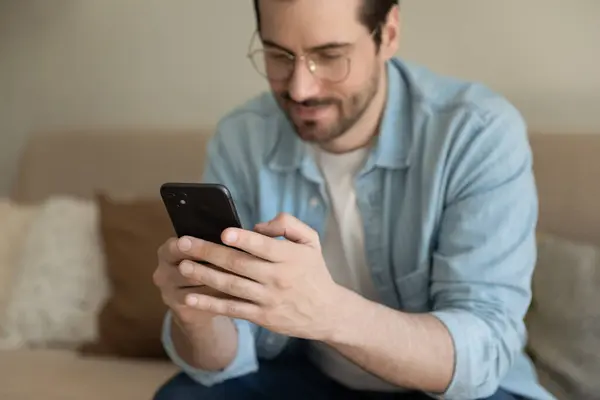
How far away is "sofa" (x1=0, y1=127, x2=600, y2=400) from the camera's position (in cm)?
125

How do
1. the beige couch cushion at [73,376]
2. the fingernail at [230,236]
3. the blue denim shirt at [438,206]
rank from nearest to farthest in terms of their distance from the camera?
the fingernail at [230,236], the blue denim shirt at [438,206], the beige couch cushion at [73,376]

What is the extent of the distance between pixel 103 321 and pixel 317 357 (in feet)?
2.00

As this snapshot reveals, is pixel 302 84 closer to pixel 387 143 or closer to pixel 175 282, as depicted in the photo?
pixel 387 143

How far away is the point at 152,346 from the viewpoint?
1551 millimetres

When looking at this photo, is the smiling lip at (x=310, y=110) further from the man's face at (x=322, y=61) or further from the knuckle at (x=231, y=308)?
the knuckle at (x=231, y=308)

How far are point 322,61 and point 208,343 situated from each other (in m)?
0.45

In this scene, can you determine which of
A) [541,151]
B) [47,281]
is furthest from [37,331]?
[541,151]

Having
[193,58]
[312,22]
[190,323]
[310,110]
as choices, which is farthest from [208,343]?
[193,58]

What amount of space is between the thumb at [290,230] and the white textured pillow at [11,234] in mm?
1095

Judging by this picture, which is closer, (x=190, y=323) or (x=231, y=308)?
(x=231, y=308)

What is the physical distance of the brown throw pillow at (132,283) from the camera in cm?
154

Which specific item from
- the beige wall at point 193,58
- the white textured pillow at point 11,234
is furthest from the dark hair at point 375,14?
the white textured pillow at point 11,234

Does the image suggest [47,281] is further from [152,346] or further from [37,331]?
[152,346]

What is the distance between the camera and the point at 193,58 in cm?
190
